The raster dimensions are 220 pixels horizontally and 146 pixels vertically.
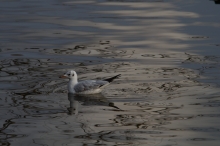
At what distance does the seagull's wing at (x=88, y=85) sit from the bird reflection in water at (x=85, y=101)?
0.15 m

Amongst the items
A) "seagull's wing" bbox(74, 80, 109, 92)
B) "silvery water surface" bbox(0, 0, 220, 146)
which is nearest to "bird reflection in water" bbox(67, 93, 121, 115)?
"silvery water surface" bbox(0, 0, 220, 146)

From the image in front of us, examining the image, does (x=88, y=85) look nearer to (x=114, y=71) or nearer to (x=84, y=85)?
(x=84, y=85)

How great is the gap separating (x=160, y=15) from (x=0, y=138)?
14583mm

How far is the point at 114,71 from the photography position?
17203 mm

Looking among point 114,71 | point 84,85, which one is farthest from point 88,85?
point 114,71

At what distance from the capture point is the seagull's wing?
1557 cm

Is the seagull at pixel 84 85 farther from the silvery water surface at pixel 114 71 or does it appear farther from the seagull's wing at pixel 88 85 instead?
the silvery water surface at pixel 114 71

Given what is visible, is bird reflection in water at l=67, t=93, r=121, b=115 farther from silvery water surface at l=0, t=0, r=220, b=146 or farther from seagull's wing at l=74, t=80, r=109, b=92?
seagull's wing at l=74, t=80, r=109, b=92

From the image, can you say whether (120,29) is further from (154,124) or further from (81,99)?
(154,124)

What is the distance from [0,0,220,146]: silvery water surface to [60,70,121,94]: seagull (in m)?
0.18

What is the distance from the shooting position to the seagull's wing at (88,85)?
15570mm

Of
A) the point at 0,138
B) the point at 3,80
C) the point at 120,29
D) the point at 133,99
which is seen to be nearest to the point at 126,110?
the point at 133,99

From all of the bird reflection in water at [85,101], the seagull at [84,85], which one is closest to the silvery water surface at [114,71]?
the bird reflection in water at [85,101]

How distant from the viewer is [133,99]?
14750 mm
